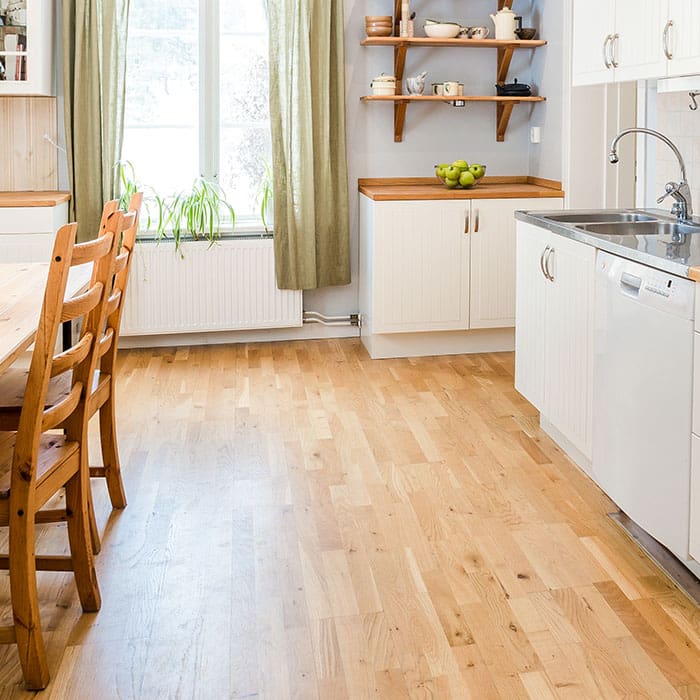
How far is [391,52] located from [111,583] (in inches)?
146

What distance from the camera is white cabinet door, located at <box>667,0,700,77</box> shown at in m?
2.75

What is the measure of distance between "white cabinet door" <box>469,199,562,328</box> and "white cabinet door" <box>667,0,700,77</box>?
2.10 meters

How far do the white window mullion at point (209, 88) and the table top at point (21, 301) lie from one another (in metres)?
2.14

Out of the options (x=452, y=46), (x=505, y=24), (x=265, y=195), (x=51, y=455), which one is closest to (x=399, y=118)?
(x=452, y=46)

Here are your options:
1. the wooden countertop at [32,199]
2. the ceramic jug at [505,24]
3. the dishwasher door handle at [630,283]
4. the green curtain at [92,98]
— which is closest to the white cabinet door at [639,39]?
the dishwasher door handle at [630,283]

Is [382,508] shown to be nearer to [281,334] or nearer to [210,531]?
[210,531]

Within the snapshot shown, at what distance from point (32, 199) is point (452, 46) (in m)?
2.44

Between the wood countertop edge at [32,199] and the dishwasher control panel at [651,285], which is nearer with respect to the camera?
the dishwasher control panel at [651,285]

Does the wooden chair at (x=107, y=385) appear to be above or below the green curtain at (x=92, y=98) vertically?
below

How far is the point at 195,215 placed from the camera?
516 cm

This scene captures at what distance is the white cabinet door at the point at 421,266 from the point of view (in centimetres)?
497

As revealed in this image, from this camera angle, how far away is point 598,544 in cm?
281

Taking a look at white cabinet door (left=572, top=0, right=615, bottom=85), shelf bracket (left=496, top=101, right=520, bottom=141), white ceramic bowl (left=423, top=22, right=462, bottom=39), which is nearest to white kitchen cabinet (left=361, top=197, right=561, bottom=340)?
shelf bracket (left=496, top=101, right=520, bottom=141)

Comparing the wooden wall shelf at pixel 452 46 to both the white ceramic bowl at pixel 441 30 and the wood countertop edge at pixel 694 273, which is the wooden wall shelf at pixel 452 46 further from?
the wood countertop edge at pixel 694 273
